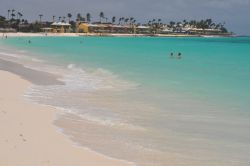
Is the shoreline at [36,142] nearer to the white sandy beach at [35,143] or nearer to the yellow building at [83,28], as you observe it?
the white sandy beach at [35,143]

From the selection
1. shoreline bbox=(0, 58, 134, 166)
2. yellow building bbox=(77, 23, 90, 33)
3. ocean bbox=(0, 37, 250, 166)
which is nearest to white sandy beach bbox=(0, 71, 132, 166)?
shoreline bbox=(0, 58, 134, 166)

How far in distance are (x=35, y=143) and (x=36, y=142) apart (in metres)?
0.11

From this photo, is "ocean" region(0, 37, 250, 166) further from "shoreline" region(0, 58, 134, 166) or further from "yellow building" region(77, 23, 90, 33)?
"yellow building" region(77, 23, 90, 33)

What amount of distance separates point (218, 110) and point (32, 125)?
6335 mm

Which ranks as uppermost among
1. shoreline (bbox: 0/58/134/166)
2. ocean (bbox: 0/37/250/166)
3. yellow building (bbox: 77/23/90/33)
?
shoreline (bbox: 0/58/134/166)

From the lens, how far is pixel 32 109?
1402 centimetres

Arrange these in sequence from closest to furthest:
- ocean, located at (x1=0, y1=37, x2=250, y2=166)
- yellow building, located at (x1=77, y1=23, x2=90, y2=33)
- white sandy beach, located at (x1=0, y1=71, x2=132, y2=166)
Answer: white sandy beach, located at (x1=0, y1=71, x2=132, y2=166) < ocean, located at (x1=0, y1=37, x2=250, y2=166) < yellow building, located at (x1=77, y1=23, x2=90, y2=33)

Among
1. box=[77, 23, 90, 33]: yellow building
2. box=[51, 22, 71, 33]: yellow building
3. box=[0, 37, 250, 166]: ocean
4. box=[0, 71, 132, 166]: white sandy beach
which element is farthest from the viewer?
box=[77, 23, 90, 33]: yellow building

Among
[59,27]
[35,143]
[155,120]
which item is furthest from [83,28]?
[35,143]

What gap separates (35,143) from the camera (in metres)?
9.87

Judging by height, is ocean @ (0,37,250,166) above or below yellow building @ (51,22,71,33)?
above

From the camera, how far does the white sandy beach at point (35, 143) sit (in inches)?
340

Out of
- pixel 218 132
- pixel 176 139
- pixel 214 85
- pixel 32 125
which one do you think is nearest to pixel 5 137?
pixel 32 125

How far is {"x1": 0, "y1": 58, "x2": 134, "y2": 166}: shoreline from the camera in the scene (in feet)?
28.5
